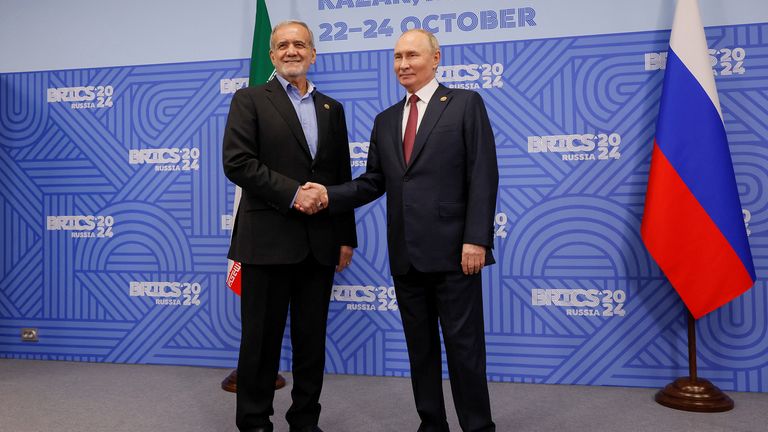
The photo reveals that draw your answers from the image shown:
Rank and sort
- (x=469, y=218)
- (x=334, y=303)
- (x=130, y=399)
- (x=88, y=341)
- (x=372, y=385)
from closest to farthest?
(x=469, y=218), (x=130, y=399), (x=372, y=385), (x=334, y=303), (x=88, y=341)

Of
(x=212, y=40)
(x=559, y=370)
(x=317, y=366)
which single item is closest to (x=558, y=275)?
(x=559, y=370)

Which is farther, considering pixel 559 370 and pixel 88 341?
pixel 88 341

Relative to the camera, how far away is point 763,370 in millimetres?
2789

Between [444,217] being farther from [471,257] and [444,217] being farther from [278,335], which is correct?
[278,335]

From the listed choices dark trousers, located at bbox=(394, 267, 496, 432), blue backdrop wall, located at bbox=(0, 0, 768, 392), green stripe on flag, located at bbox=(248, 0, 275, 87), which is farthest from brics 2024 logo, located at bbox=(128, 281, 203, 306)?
dark trousers, located at bbox=(394, 267, 496, 432)

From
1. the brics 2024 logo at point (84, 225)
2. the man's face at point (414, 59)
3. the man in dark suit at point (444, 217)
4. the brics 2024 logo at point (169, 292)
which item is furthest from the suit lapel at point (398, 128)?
the brics 2024 logo at point (84, 225)

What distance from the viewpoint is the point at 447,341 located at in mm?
1994

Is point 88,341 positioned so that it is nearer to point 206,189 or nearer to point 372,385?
point 206,189

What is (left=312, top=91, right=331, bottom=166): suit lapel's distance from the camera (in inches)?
83.7

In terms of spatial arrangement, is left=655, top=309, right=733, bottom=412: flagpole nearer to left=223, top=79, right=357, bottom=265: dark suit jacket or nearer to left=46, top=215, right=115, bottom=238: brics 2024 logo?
left=223, top=79, right=357, bottom=265: dark suit jacket

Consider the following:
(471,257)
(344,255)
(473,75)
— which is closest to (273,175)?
(344,255)

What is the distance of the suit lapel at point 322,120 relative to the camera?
213 cm

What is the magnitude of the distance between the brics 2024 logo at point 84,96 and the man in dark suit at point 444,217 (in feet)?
6.83

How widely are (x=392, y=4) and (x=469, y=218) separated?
170cm
